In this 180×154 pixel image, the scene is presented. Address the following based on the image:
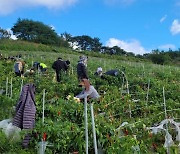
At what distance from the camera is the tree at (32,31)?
57.1m

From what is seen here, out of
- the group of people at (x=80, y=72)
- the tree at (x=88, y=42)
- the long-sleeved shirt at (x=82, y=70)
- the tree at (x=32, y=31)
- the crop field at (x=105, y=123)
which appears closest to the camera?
the crop field at (x=105, y=123)

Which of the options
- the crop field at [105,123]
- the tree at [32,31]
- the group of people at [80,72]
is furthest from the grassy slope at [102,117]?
the tree at [32,31]

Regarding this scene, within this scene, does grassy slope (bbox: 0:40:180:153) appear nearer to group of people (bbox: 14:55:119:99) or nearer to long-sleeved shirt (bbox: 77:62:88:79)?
group of people (bbox: 14:55:119:99)

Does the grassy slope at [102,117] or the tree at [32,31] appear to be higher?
the tree at [32,31]

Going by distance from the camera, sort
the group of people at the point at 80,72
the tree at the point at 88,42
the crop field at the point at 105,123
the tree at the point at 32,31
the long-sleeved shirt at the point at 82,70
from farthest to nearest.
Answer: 1. the tree at the point at 88,42
2. the tree at the point at 32,31
3. the long-sleeved shirt at the point at 82,70
4. the group of people at the point at 80,72
5. the crop field at the point at 105,123

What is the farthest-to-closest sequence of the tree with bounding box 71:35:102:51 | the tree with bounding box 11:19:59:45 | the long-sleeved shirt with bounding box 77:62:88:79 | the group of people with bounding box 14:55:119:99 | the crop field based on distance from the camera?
1. the tree with bounding box 71:35:102:51
2. the tree with bounding box 11:19:59:45
3. the long-sleeved shirt with bounding box 77:62:88:79
4. the group of people with bounding box 14:55:119:99
5. the crop field

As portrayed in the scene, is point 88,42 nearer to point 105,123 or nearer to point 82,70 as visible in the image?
point 82,70

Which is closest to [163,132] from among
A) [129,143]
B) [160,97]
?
[129,143]

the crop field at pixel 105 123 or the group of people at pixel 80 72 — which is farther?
the group of people at pixel 80 72

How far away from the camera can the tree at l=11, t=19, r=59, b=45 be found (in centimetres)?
5713

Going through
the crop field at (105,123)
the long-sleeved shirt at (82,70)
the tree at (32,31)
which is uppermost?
the tree at (32,31)

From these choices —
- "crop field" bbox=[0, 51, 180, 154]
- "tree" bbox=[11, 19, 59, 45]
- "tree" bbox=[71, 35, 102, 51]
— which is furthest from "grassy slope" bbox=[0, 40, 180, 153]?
"tree" bbox=[71, 35, 102, 51]

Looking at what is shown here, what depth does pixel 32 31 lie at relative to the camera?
5794 centimetres

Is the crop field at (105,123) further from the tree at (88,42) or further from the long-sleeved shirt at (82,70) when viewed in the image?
the tree at (88,42)
